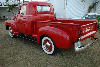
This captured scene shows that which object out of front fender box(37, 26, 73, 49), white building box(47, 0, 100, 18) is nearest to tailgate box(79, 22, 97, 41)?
front fender box(37, 26, 73, 49)

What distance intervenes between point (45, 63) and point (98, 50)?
2.30 metres

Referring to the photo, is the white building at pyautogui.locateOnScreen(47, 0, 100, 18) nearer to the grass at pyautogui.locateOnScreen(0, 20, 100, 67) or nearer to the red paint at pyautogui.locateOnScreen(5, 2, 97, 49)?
the red paint at pyautogui.locateOnScreen(5, 2, 97, 49)

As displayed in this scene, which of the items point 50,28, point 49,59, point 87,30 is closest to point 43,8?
point 50,28

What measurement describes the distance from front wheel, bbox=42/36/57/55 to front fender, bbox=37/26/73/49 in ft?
0.64

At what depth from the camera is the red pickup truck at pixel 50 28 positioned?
9.46ft

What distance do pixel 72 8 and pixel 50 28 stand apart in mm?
9466

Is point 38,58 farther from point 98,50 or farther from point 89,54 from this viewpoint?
point 98,50

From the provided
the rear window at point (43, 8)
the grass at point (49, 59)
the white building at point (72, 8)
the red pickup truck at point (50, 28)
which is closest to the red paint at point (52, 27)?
the red pickup truck at point (50, 28)

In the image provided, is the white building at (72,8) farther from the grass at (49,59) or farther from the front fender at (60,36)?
Answer: the front fender at (60,36)

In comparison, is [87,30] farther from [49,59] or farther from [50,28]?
[49,59]

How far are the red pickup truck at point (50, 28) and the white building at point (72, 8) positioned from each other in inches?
293

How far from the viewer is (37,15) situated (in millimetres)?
4305

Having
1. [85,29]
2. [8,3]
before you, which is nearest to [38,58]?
[85,29]

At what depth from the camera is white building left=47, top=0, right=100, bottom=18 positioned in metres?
11.7
